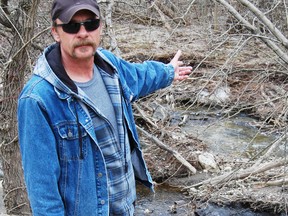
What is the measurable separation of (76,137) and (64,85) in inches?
8.4

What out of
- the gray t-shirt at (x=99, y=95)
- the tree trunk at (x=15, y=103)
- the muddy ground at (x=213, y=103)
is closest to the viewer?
the gray t-shirt at (x=99, y=95)

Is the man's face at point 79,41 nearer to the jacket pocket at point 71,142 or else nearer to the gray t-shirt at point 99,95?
the gray t-shirt at point 99,95

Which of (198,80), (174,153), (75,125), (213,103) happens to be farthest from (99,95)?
(213,103)

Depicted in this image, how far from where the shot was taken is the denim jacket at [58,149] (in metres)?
1.82

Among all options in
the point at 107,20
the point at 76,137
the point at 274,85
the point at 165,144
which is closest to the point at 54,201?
the point at 76,137

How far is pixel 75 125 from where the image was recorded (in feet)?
6.16

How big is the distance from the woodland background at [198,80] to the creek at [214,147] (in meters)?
0.14

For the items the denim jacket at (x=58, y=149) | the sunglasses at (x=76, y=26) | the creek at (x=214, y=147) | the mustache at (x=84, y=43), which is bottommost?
the creek at (x=214, y=147)

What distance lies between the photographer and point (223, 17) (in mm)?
7934

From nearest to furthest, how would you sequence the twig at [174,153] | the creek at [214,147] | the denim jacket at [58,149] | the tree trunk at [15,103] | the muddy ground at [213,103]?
the denim jacket at [58,149], the tree trunk at [15,103], the muddy ground at [213,103], the creek at [214,147], the twig at [174,153]

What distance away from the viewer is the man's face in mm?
1909

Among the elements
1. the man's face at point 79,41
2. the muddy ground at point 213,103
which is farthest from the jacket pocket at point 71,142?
the muddy ground at point 213,103

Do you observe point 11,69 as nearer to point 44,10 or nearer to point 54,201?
point 44,10

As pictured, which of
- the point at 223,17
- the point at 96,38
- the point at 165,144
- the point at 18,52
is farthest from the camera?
the point at 223,17
